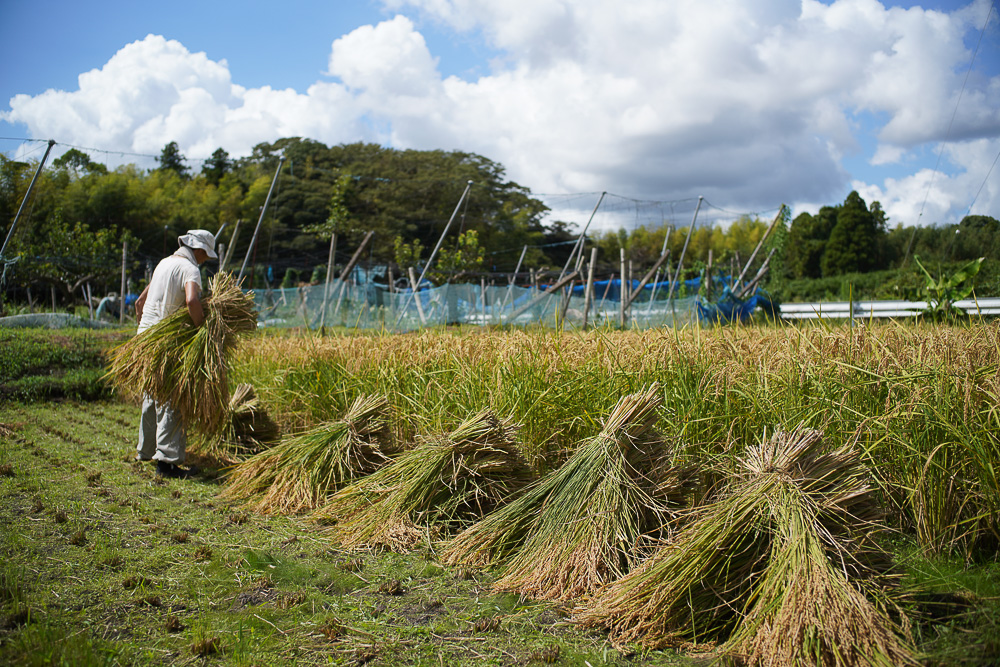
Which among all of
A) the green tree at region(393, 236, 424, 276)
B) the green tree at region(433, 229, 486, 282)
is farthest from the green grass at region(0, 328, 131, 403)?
the green tree at region(393, 236, 424, 276)

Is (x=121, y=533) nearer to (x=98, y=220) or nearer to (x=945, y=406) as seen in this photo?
(x=945, y=406)

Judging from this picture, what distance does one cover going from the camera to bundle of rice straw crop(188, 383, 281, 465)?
4668mm

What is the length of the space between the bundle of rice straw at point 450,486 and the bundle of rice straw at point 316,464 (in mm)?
506

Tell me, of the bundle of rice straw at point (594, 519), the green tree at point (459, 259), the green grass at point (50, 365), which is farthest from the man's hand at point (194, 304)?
the green tree at point (459, 259)

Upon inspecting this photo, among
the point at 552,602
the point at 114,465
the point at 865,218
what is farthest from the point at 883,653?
the point at 865,218

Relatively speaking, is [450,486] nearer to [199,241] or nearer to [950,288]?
[199,241]

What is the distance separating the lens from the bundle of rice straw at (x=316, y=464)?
3.61m

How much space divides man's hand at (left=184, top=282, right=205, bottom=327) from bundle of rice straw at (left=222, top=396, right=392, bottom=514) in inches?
41.0

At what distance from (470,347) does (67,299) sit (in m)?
18.6

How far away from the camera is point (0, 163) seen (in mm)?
9133

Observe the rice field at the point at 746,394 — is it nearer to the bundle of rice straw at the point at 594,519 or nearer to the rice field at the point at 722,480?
the rice field at the point at 722,480

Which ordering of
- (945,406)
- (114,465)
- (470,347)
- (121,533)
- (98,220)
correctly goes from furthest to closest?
(98,220)
(470,347)
(114,465)
(121,533)
(945,406)

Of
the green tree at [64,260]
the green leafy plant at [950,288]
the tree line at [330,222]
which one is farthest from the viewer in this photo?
the tree line at [330,222]

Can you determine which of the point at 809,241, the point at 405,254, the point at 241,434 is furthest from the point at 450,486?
the point at 809,241
